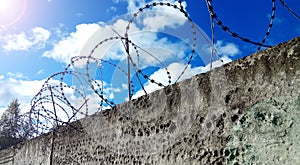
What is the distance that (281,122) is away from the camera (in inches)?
67.3

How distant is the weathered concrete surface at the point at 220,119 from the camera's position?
1.71 metres

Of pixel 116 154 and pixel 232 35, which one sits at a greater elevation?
pixel 232 35

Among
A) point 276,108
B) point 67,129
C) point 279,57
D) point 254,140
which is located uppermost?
point 67,129

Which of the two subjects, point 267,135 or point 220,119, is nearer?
point 267,135

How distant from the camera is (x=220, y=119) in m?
2.04

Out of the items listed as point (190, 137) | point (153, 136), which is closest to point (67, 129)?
point (153, 136)

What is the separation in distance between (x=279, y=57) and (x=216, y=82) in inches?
18.5

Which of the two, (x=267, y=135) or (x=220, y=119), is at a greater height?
(x=220, y=119)

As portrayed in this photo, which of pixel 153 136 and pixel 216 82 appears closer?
pixel 216 82

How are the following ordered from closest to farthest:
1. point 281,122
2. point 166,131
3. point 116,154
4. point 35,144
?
1. point 281,122
2. point 166,131
3. point 116,154
4. point 35,144

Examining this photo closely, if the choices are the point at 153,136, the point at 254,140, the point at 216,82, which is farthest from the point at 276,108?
the point at 153,136

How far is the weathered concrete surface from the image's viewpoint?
1.71 metres

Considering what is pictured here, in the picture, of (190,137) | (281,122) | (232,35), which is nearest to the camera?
(281,122)

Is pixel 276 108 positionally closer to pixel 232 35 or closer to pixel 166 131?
pixel 232 35
